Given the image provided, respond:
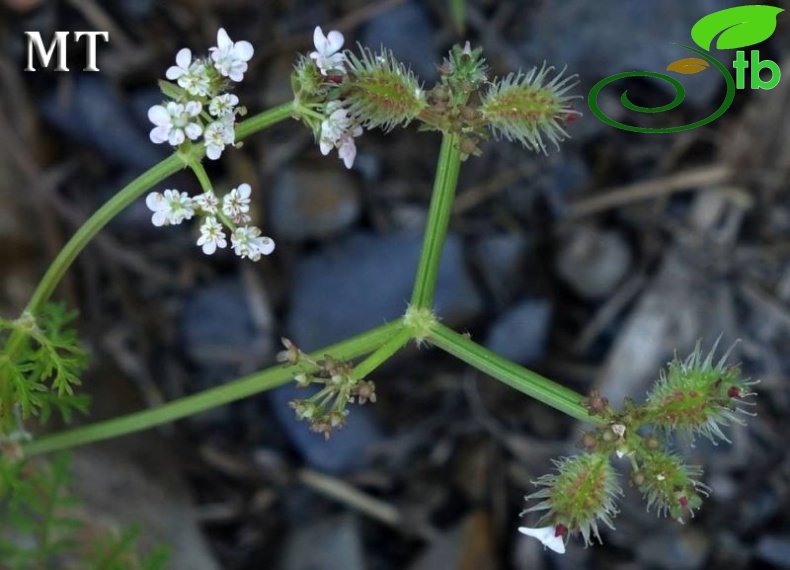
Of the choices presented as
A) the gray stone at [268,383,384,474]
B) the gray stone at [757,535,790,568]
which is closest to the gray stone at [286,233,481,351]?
the gray stone at [268,383,384,474]

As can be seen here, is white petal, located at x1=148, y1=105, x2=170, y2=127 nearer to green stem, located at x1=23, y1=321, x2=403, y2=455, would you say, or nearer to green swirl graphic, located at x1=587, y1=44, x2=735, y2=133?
green stem, located at x1=23, y1=321, x2=403, y2=455

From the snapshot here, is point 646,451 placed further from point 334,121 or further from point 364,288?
point 364,288

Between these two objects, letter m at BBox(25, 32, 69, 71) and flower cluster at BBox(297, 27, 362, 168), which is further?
letter m at BBox(25, 32, 69, 71)

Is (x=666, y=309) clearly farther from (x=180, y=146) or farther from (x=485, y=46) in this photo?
(x=180, y=146)

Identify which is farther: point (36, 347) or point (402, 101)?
point (36, 347)

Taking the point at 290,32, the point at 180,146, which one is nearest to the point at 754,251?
the point at 290,32

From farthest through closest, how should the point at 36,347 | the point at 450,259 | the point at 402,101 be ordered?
the point at 450,259 < the point at 36,347 < the point at 402,101

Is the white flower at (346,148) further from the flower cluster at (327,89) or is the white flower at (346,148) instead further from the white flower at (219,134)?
the white flower at (219,134)
